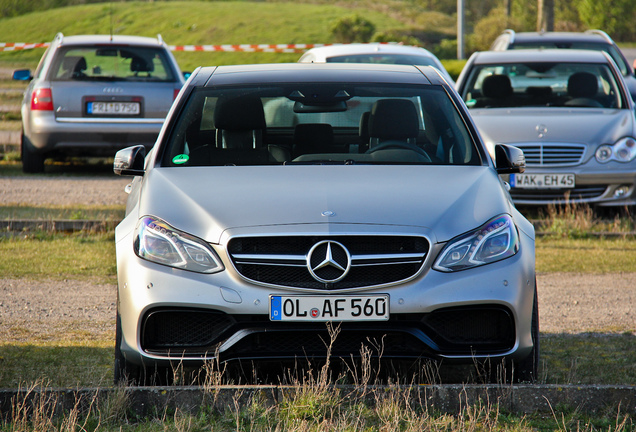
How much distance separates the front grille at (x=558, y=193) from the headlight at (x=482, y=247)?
547 cm

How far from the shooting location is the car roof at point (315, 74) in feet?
18.0

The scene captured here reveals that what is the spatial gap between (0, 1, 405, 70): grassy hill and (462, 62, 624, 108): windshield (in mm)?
35999

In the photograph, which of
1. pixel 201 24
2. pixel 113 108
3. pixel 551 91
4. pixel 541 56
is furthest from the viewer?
pixel 201 24

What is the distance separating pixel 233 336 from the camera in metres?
4.03

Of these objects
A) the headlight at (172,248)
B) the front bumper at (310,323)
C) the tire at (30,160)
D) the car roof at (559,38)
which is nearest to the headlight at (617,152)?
the car roof at (559,38)

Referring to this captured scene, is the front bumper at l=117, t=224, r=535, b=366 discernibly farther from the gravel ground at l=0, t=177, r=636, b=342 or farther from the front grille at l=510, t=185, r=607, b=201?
the front grille at l=510, t=185, r=607, b=201

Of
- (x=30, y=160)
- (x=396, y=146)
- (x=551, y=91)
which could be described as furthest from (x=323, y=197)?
(x=30, y=160)

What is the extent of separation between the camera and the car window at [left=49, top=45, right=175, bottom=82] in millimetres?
12266

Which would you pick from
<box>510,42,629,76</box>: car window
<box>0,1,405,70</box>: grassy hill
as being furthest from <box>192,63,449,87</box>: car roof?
<box>0,1,405,70</box>: grassy hill

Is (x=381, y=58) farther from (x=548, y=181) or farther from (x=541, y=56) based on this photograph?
(x=548, y=181)

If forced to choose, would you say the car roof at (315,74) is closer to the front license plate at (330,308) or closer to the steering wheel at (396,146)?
the steering wheel at (396,146)

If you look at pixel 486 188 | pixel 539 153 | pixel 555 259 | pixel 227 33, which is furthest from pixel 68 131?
pixel 227 33

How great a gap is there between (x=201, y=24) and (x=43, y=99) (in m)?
48.5

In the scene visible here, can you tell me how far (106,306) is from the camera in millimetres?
6484
